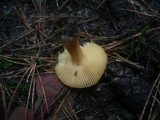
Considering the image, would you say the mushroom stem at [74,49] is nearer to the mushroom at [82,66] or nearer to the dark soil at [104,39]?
the mushroom at [82,66]

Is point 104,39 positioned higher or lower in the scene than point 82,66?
higher

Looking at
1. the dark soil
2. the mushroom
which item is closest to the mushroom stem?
the mushroom

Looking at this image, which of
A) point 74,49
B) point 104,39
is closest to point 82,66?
point 74,49

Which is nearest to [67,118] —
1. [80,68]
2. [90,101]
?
[90,101]

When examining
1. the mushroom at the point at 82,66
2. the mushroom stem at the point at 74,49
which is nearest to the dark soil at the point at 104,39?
the mushroom at the point at 82,66

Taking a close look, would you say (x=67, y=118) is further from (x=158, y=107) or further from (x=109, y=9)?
(x=109, y=9)

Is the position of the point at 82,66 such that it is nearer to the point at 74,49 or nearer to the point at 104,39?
the point at 74,49
